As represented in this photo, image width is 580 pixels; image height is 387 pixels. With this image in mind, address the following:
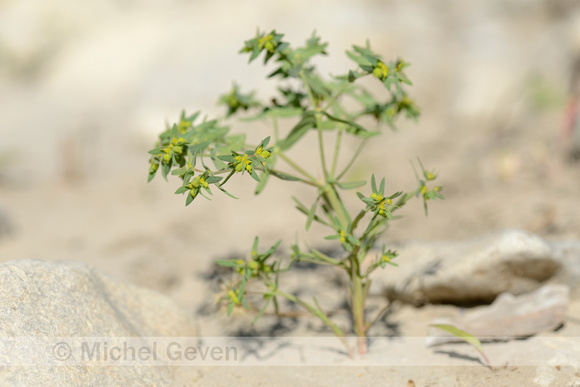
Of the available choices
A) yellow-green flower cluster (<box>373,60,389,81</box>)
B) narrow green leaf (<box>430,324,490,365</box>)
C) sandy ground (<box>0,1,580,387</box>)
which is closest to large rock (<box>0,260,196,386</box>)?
sandy ground (<box>0,1,580,387</box>)

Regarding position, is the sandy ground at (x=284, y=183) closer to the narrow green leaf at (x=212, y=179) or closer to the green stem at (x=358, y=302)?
the green stem at (x=358, y=302)

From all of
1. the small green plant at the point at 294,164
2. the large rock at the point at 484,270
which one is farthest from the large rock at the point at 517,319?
the small green plant at the point at 294,164

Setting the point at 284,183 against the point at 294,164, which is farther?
the point at 284,183

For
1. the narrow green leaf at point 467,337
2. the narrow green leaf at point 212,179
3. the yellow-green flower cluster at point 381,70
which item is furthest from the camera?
the narrow green leaf at point 467,337

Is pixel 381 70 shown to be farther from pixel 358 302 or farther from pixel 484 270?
pixel 484 270

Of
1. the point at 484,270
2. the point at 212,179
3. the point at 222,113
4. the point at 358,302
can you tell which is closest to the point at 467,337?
the point at 358,302

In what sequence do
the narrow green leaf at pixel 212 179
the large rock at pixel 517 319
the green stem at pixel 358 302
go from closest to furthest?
the narrow green leaf at pixel 212 179 → the green stem at pixel 358 302 → the large rock at pixel 517 319

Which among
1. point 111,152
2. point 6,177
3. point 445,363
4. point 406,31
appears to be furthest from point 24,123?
point 445,363

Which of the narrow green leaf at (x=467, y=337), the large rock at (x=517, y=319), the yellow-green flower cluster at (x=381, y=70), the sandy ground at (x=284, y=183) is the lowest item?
the narrow green leaf at (x=467, y=337)
